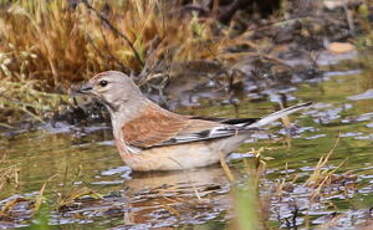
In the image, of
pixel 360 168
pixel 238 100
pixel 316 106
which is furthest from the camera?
pixel 238 100

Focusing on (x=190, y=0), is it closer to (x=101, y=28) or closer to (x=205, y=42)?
(x=205, y=42)

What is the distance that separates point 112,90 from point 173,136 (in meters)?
0.97

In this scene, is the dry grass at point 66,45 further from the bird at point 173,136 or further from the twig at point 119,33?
the bird at point 173,136

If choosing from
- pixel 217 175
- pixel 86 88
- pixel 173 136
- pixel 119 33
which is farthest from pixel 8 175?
pixel 119 33

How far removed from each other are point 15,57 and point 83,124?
3.50 ft

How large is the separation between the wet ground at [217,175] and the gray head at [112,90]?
504mm

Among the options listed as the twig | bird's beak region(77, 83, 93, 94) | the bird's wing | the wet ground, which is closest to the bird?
the bird's wing

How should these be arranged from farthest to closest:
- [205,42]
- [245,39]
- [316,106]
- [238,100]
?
[245,39] < [205,42] < [238,100] < [316,106]

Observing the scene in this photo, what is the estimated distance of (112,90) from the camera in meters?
8.48

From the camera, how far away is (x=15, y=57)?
1018cm

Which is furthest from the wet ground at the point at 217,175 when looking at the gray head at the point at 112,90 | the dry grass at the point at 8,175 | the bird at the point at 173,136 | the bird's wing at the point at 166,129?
the gray head at the point at 112,90

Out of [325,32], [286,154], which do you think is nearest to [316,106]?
[286,154]

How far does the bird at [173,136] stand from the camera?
7.53 meters

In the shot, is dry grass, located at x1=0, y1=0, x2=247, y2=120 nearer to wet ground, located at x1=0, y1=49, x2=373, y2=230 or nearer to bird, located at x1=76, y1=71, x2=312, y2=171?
wet ground, located at x1=0, y1=49, x2=373, y2=230
